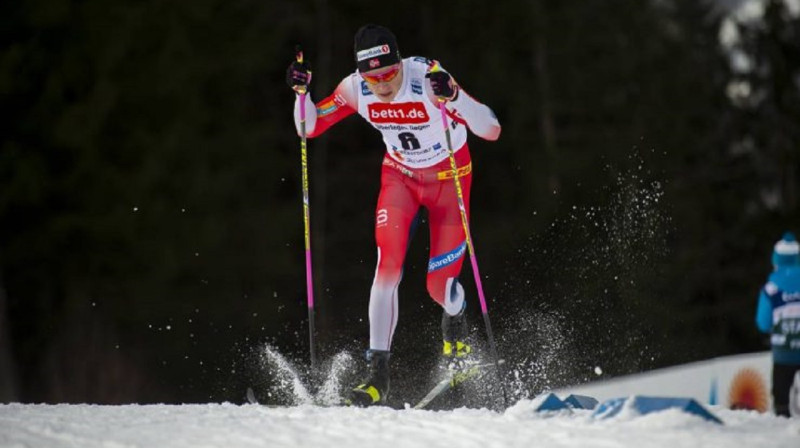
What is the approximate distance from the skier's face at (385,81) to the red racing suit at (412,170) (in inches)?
1.4

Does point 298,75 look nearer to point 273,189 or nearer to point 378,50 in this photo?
point 378,50

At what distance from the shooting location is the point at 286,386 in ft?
23.4

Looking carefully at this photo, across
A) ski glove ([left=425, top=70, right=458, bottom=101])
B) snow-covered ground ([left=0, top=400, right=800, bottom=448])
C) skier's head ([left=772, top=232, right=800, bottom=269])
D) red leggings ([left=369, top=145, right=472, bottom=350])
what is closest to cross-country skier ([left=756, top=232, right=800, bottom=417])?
skier's head ([left=772, top=232, right=800, bottom=269])

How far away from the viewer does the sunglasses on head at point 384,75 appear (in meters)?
6.16

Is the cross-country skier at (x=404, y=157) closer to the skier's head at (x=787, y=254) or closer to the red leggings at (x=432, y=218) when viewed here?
the red leggings at (x=432, y=218)

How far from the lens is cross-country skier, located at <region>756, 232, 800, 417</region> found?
15.1ft

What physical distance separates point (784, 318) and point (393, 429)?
1.57 m

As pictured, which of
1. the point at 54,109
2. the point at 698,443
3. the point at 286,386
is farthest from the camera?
the point at 54,109

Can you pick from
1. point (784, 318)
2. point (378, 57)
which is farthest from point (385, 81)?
point (784, 318)

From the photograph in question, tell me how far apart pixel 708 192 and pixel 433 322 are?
9248 mm

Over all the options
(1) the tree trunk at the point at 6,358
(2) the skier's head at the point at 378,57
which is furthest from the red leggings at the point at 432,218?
(1) the tree trunk at the point at 6,358

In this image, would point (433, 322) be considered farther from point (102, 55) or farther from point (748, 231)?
point (748, 231)

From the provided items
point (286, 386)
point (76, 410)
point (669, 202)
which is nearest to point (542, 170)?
point (669, 202)

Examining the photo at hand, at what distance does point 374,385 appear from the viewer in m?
6.25
